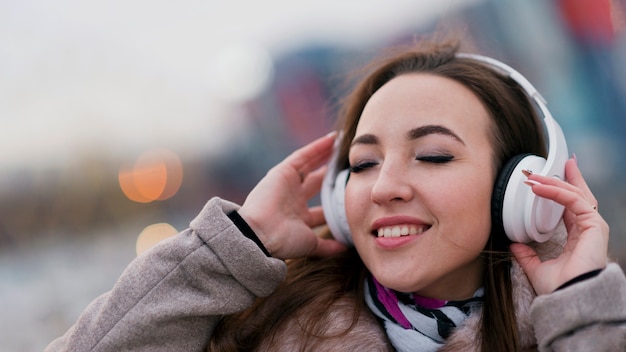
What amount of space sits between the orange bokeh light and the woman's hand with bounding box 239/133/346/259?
8.34 ft

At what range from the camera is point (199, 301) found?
45.6 inches

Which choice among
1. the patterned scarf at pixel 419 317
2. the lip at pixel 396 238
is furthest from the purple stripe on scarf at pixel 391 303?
the lip at pixel 396 238

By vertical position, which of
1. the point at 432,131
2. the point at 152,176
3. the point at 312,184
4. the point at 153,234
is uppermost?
the point at 432,131

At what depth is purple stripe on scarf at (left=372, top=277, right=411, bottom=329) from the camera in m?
1.16

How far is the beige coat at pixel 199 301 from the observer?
1.11 metres

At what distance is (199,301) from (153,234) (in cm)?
277

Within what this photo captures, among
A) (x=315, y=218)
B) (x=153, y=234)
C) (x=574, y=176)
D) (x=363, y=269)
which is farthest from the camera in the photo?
(x=153, y=234)

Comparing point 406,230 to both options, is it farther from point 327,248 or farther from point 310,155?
point 310,155

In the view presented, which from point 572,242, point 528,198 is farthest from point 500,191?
point 572,242

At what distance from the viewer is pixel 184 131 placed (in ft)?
12.5

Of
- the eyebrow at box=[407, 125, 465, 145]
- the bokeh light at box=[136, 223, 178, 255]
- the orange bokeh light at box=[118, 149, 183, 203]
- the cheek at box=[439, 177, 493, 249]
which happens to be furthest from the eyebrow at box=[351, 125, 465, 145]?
the orange bokeh light at box=[118, 149, 183, 203]

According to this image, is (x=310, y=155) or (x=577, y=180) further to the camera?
(x=310, y=155)

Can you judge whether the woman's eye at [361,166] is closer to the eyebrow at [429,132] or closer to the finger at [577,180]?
the eyebrow at [429,132]

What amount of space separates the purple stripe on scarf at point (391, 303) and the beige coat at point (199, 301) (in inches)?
1.9
